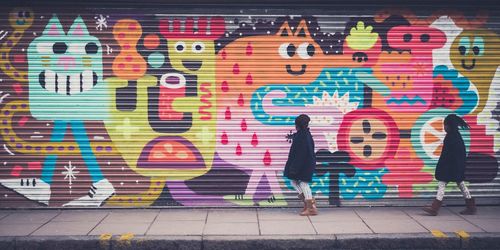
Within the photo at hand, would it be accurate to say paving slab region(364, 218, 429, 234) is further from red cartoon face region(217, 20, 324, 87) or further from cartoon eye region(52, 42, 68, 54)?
cartoon eye region(52, 42, 68, 54)

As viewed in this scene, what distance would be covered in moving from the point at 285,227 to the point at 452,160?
300 cm

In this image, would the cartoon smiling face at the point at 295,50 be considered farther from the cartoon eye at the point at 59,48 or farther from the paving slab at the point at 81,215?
the paving slab at the point at 81,215

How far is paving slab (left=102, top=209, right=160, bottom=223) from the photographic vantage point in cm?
727

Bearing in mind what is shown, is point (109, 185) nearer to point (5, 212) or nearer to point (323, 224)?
point (5, 212)

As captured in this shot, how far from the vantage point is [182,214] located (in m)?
7.63

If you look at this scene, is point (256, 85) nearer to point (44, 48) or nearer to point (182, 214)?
point (182, 214)

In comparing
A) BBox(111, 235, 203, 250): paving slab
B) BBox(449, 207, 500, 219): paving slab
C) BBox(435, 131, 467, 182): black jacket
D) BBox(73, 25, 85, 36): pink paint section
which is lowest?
BBox(111, 235, 203, 250): paving slab

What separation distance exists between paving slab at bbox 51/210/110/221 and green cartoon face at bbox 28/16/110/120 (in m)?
1.64

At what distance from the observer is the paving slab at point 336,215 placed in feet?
23.9

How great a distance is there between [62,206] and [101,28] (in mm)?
3233

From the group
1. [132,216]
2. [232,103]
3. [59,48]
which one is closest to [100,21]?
[59,48]

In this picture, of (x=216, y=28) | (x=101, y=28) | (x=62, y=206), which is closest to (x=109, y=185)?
(x=62, y=206)

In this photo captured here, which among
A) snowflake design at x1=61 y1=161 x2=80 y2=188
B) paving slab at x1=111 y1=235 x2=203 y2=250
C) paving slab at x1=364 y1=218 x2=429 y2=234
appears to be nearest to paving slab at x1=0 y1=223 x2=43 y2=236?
snowflake design at x1=61 y1=161 x2=80 y2=188

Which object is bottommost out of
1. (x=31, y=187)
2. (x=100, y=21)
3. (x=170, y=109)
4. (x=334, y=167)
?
(x=31, y=187)
